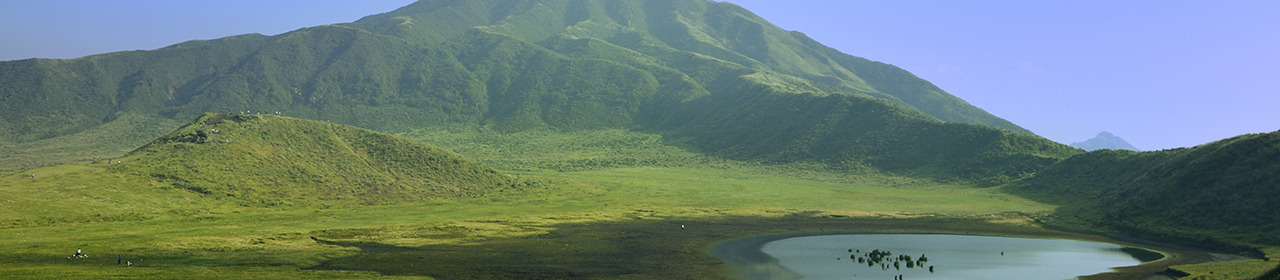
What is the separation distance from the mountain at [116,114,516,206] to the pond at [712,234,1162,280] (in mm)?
58755

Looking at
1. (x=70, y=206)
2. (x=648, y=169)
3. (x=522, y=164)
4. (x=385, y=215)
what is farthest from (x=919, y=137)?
(x=70, y=206)

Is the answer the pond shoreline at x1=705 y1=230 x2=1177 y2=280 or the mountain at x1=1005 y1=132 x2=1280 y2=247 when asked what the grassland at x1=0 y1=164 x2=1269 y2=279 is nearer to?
the pond shoreline at x1=705 y1=230 x2=1177 y2=280

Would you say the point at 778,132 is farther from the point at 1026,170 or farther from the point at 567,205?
the point at 567,205

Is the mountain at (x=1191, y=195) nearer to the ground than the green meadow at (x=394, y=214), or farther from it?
farther from it

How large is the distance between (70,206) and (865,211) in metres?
91.4

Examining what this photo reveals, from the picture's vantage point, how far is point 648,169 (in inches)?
6491

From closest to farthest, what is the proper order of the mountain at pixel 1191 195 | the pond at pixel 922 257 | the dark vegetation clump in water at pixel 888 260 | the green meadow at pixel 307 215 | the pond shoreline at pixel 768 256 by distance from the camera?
the pond shoreline at pixel 768 256 < the pond at pixel 922 257 < the green meadow at pixel 307 215 < the dark vegetation clump in water at pixel 888 260 < the mountain at pixel 1191 195

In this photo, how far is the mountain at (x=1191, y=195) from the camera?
71.6 m

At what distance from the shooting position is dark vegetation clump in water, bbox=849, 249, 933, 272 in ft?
191

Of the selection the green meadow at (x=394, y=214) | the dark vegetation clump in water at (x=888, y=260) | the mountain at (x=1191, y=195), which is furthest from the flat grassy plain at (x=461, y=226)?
the dark vegetation clump in water at (x=888, y=260)

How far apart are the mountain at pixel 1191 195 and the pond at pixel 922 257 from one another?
11173 millimetres

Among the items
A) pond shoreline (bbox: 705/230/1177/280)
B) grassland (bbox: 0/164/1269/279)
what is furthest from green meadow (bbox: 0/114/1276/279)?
pond shoreline (bbox: 705/230/1177/280)

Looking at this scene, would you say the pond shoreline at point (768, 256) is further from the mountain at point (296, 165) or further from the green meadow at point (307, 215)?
the mountain at point (296, 165)

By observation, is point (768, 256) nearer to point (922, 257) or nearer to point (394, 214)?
point (922, 257)
